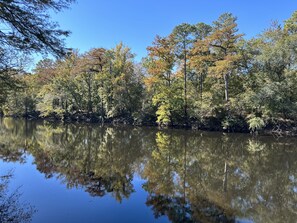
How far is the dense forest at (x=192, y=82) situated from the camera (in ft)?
74.4

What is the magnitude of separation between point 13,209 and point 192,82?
27.5m

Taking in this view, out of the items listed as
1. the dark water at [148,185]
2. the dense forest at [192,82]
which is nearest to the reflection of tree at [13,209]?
the dark water at [148,185]

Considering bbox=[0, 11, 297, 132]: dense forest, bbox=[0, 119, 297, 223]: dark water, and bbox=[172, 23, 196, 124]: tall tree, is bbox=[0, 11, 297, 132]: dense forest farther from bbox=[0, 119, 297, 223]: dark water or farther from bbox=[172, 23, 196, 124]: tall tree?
bbox=[0, 119, 297, 223]: dark water

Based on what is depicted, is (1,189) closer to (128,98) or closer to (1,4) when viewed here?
(1,4)

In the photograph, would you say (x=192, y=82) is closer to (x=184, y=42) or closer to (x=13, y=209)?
(x=184, y=42)

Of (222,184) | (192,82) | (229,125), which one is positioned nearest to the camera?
(222,184)

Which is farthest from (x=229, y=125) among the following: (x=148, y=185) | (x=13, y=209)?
(x=13, y=209)

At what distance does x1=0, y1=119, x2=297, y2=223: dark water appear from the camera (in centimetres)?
640

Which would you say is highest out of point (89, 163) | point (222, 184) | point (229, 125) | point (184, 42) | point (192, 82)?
point (184, 42)

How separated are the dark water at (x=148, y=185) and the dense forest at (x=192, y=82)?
28.8ft

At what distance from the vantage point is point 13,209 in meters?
6.41

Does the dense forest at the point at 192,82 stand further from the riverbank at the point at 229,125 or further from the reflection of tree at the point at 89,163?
the reflection of tree at the point at 89,163

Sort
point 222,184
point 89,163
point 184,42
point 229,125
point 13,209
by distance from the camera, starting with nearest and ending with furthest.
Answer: point 13,209, point 222,184, point 89,163, point 229,125, point 184,42

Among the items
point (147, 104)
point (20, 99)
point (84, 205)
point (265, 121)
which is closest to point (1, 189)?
point (84, 205)
